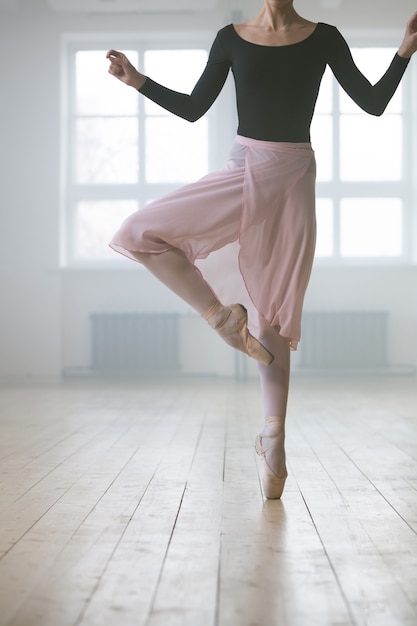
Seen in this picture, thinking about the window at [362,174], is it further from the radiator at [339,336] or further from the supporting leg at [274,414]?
the supporting leg at [274,414]

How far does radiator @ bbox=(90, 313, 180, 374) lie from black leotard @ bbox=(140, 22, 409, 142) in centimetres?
591

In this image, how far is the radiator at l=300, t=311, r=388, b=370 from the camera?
8.31m

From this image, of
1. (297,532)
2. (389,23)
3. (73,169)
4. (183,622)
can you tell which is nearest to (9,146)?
(73,169)

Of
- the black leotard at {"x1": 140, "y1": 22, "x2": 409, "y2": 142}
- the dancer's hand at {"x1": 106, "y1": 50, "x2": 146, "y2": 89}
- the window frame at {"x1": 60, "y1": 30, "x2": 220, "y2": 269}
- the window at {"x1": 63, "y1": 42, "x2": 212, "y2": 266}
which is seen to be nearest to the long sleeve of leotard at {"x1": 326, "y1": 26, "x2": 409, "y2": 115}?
the black leotard at {"x1": 140, "y1": 22, "x2": 409, "y2": 142}

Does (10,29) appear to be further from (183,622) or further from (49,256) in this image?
(183,622)

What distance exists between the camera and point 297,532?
202 cm

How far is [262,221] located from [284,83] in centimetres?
40

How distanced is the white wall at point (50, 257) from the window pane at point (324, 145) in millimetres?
947

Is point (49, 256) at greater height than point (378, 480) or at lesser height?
greater

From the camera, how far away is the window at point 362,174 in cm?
859

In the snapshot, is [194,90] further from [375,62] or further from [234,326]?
[375,62]

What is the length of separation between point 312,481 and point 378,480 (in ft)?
0.71

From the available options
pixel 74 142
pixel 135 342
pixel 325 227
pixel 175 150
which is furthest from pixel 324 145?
pixel 135 342

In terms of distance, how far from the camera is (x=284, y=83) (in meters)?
2.39
